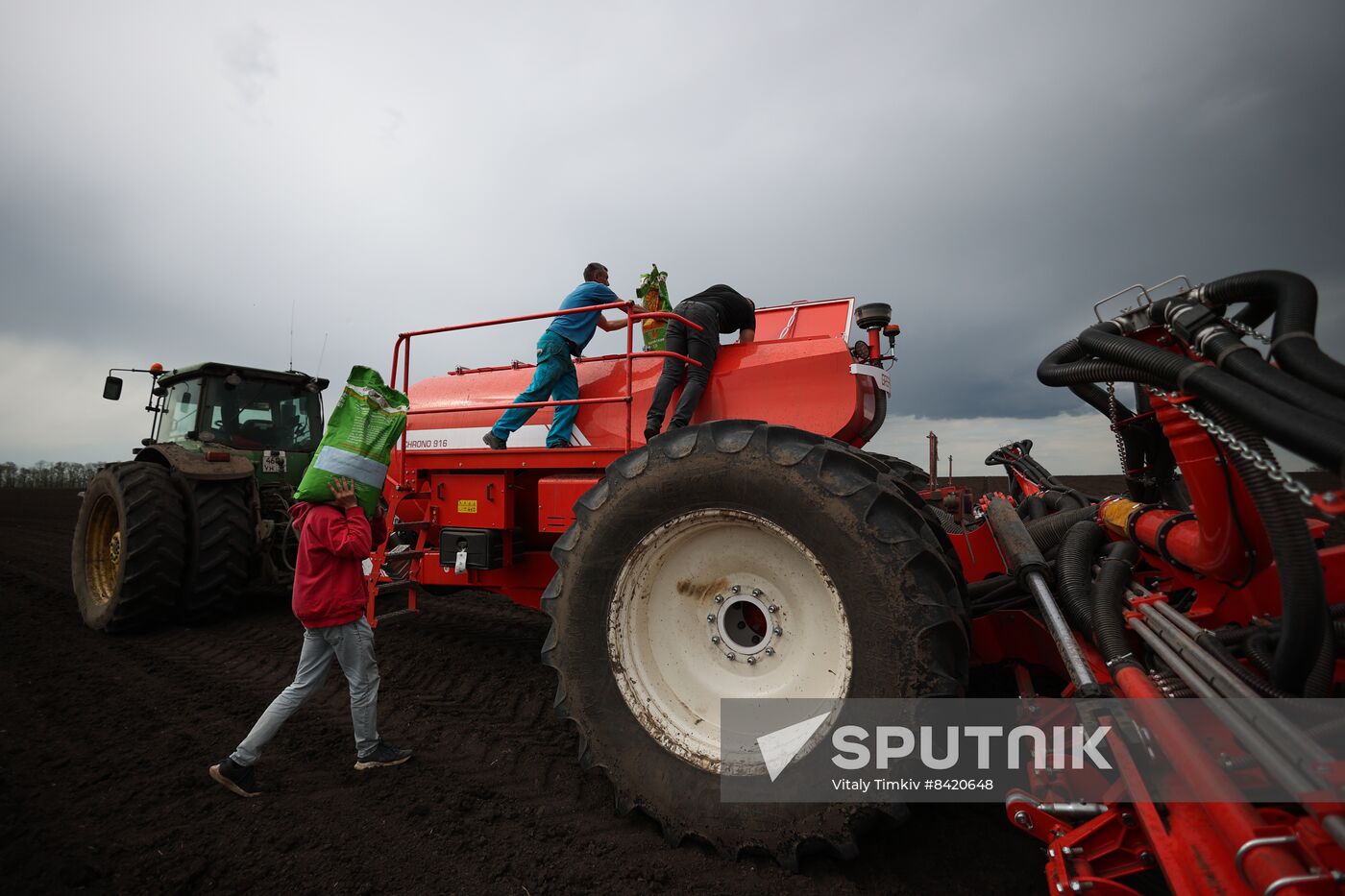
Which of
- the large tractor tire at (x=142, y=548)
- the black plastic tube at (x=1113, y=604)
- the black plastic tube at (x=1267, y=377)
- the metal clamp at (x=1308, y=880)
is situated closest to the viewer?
the metal clamp at (x=1308, y=880)

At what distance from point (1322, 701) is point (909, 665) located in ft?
3.40

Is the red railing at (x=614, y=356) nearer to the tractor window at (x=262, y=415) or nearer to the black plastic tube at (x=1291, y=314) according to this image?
the black plastic tube at (x=1291, y=314)

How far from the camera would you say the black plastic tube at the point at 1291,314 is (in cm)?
157

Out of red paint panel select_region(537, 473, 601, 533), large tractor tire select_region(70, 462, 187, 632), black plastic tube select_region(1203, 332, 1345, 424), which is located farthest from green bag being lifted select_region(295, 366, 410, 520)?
large tractor tire select_region(70, 462, 187, 632)

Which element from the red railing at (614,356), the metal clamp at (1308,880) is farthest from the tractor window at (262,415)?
the metal clamp at (1308,880)

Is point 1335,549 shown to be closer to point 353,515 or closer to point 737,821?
point 737,821

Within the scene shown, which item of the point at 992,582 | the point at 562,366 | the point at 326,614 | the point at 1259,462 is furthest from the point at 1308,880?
the point at 562,366

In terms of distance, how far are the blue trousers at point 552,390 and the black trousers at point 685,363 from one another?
578 millimetres

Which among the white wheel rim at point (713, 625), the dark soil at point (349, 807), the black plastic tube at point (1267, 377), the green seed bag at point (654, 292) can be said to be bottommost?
the dark soil at point (349, 807)

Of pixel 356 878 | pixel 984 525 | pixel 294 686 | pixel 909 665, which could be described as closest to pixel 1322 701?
pixel 909 665

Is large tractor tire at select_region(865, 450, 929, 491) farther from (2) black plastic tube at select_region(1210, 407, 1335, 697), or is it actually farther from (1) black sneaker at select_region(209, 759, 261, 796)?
(1) black sneaker at select_region(209, 759, 261, 796)

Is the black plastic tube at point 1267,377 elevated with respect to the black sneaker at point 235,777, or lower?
elevated

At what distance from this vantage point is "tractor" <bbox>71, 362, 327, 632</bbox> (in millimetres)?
5707

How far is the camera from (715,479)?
2.65 m
